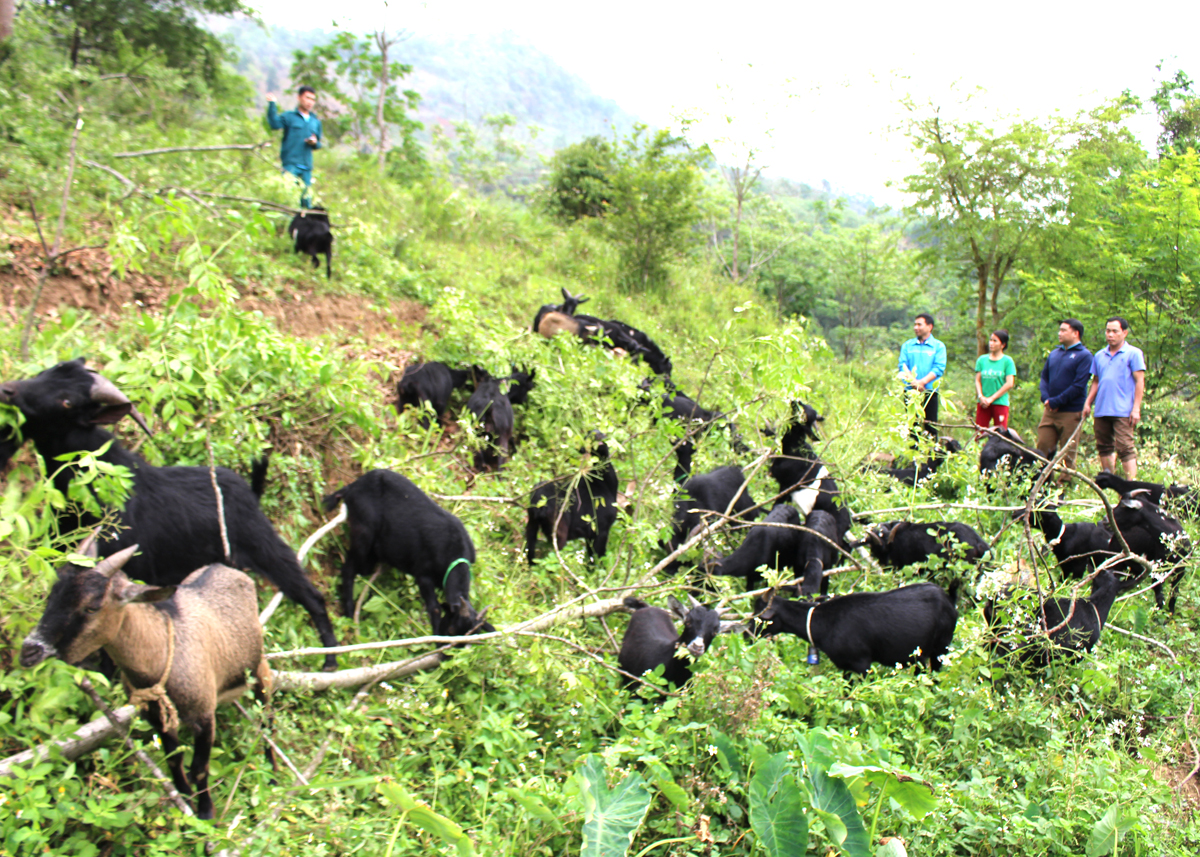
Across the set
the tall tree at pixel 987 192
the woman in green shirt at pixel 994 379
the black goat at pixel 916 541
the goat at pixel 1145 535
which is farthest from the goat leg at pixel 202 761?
the tall tree at pixel 987 192

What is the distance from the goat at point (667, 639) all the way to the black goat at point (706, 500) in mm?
1170

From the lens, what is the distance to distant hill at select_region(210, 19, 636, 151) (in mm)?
82375

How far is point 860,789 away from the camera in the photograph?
2859mm

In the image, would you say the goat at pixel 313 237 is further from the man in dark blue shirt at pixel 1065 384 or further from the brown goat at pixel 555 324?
the man in dark blue shirt at pixel 1065 384

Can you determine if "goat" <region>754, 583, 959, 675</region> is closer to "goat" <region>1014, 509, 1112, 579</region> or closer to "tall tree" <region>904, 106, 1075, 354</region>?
"goat" <region>1014, 509, 1112, 579</region>

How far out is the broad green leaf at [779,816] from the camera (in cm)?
274

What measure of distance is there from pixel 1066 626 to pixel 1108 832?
67.0 inches

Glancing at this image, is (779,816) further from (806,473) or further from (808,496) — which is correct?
(808,496)

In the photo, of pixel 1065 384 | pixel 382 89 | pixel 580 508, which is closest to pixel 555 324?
pixel 580 508

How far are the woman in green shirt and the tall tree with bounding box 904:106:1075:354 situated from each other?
5588 mm

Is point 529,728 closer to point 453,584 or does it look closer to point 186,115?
point 453,584

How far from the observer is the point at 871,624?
4312mm

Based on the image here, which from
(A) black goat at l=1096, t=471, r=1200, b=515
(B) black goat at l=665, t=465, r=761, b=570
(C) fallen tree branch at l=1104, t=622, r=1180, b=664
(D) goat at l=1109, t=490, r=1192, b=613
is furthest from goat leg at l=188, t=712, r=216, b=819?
(A) black goat at l=1096, t=471, r=1200, b=515

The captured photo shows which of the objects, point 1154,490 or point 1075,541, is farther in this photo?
point 1154,490
